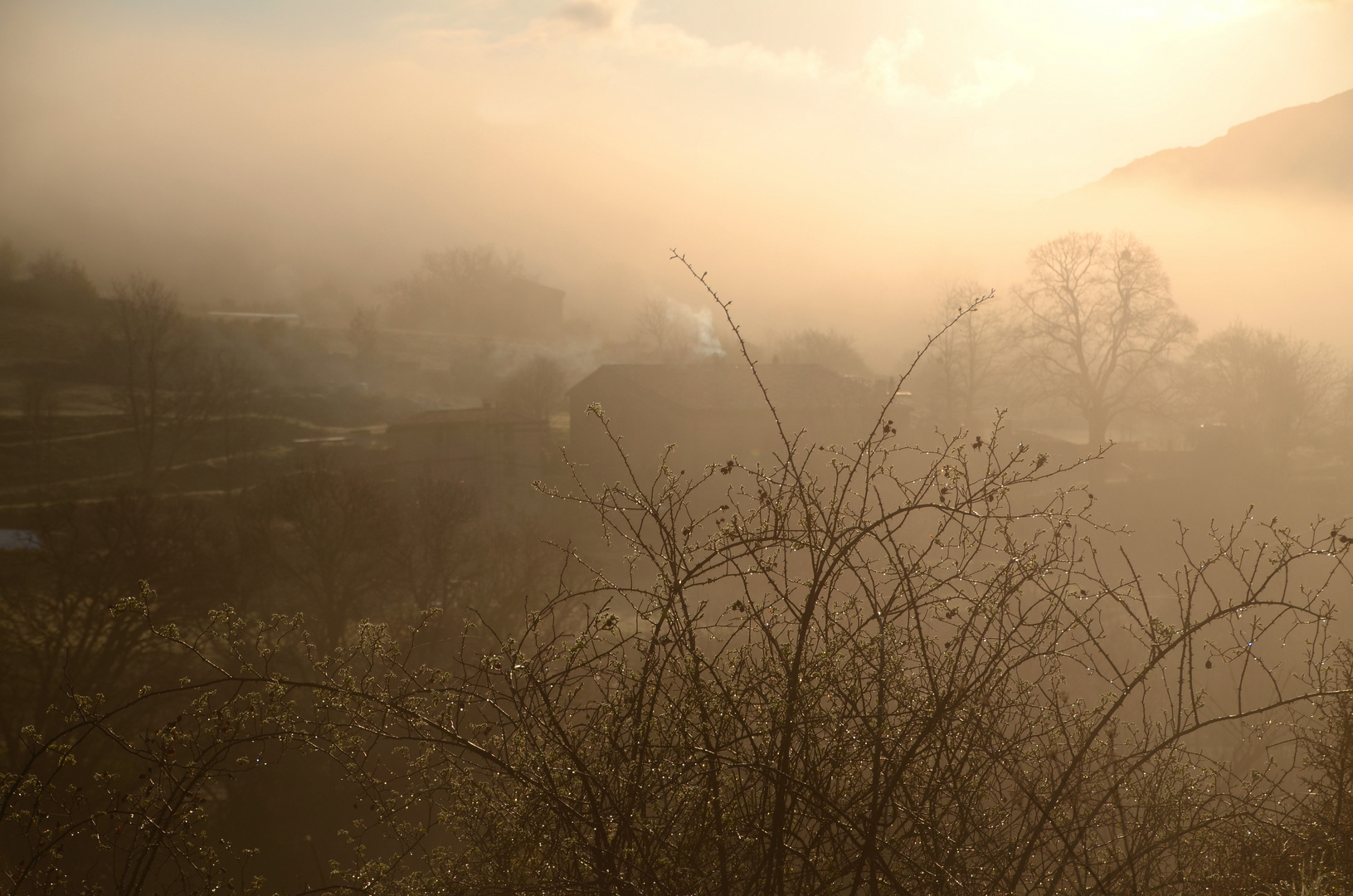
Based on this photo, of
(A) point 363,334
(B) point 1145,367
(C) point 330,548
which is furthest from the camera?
(A) point 363,334

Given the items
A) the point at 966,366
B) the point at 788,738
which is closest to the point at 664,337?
the point at 966,366

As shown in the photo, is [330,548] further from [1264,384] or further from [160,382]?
[1264,384]

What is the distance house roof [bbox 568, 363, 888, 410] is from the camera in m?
32.7

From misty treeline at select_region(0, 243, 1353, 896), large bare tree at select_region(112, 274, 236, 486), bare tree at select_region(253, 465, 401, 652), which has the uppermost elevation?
large bare tree at select_region(112, 274, 236, 486)

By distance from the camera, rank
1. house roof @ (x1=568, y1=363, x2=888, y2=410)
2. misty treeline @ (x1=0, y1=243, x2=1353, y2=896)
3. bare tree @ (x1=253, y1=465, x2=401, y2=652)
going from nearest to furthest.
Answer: misty treeline @ (x1=0, y1=243, x2=1353, y2=896)
bare tree @ (x1=253, y1=465, x2=401, y2=652)
house roof @ (x1=568, y1=363, x2=888, y2=410)

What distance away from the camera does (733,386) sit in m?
34.5

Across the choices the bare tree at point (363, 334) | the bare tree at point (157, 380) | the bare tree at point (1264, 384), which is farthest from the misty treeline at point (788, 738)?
the bare tree at point (363, 334)

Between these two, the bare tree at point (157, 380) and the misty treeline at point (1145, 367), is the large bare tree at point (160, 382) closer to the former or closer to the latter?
the bare tree at point (157, 380)

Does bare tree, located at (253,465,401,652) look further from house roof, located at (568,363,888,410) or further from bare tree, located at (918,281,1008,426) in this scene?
bare tree, located at (918,281,1008,426)

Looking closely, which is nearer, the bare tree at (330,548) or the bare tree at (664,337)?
the bare tree at (330,548)

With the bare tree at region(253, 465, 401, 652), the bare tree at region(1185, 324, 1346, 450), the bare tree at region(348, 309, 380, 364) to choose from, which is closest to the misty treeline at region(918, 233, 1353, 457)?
the bare tree at region(1185, 324, 1346, 450)

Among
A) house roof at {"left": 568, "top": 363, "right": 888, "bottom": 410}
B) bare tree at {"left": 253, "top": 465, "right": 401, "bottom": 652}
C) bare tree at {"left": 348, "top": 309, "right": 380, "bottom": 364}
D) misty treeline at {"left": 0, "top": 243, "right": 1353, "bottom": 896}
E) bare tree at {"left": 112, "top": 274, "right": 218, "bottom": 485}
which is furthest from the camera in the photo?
bare tree at {"left": 348, "top": 309, "right": 380, "bottom": 364}

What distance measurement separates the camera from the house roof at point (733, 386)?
107 feet

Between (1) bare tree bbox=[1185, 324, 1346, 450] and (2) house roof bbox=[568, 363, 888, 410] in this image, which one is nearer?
Answer: (2) house roof bbox=[568, 363, 888, 410]
